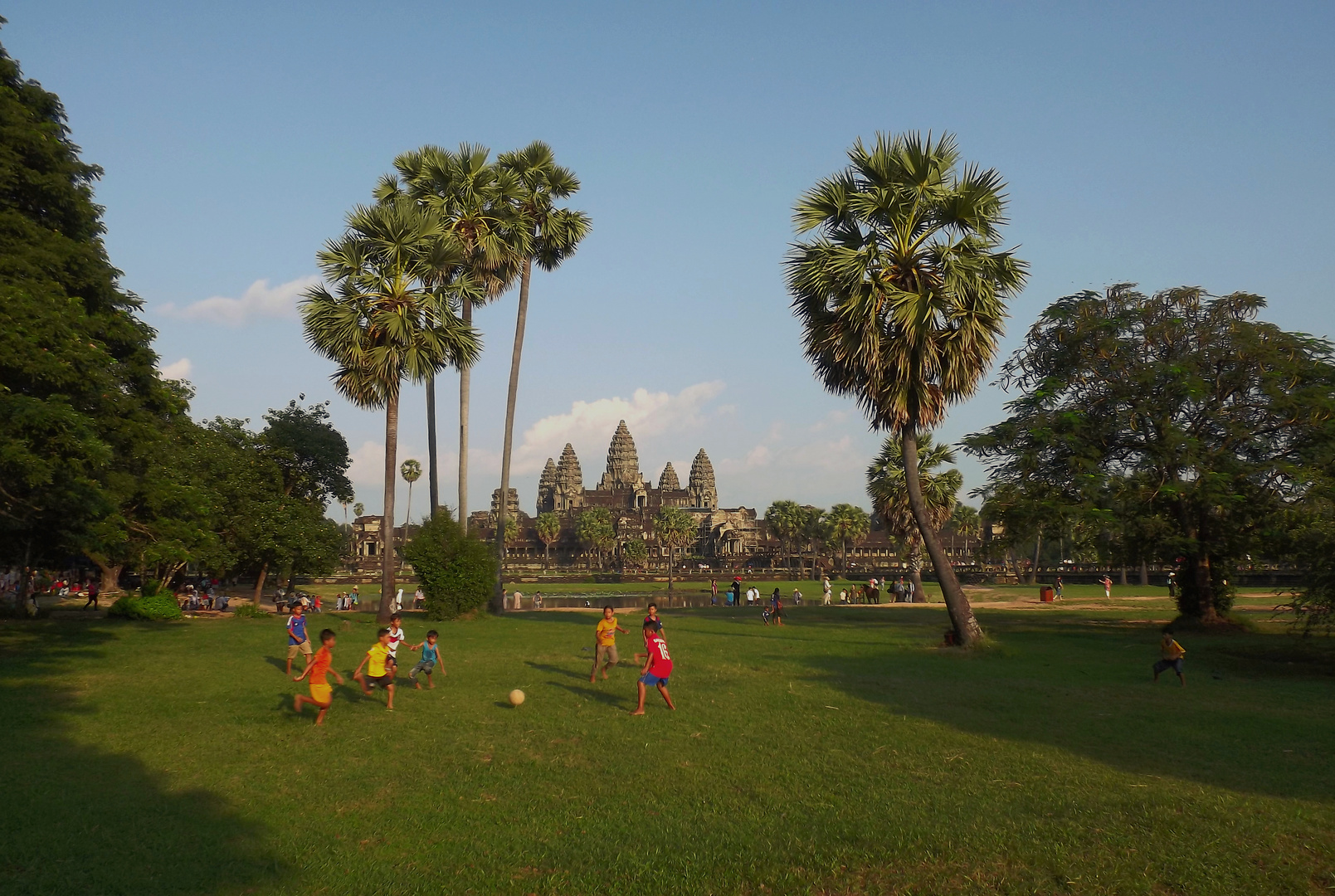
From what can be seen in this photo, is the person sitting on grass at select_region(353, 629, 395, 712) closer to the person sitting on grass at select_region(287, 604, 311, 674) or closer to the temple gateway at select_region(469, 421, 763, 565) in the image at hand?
the person sitting on grass at select_region(287, 604, 311, 674)

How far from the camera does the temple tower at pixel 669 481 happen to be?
16800cm

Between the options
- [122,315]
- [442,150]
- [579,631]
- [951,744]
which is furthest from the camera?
[442,150]

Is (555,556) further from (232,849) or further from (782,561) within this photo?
(232,849)

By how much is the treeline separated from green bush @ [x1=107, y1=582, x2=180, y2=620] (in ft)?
5.09

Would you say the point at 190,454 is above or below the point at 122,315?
below

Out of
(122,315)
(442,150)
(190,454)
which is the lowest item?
(190,454)

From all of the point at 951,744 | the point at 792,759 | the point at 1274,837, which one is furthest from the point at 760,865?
the point at 951,744

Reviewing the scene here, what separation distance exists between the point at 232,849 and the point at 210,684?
9.46m

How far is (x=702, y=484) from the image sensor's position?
168 meters

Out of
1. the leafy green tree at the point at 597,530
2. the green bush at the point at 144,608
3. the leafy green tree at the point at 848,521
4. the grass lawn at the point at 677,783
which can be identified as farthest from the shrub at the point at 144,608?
the leafy green tree at the point at 597,530

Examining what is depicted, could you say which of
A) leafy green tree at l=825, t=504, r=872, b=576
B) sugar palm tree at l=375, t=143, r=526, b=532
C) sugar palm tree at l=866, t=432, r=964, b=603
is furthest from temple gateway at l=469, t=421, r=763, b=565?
sugar palm tree at l=375, t=143, r=526, b=532

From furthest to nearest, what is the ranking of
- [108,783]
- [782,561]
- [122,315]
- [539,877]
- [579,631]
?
1. [782,561]
2. [579,631]
3. [122,315]
4. [108,783]
5. [539,877]

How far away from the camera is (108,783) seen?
9.27 m

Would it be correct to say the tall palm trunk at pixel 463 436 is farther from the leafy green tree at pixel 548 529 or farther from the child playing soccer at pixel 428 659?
the leafy green tree at pixel 548 529
